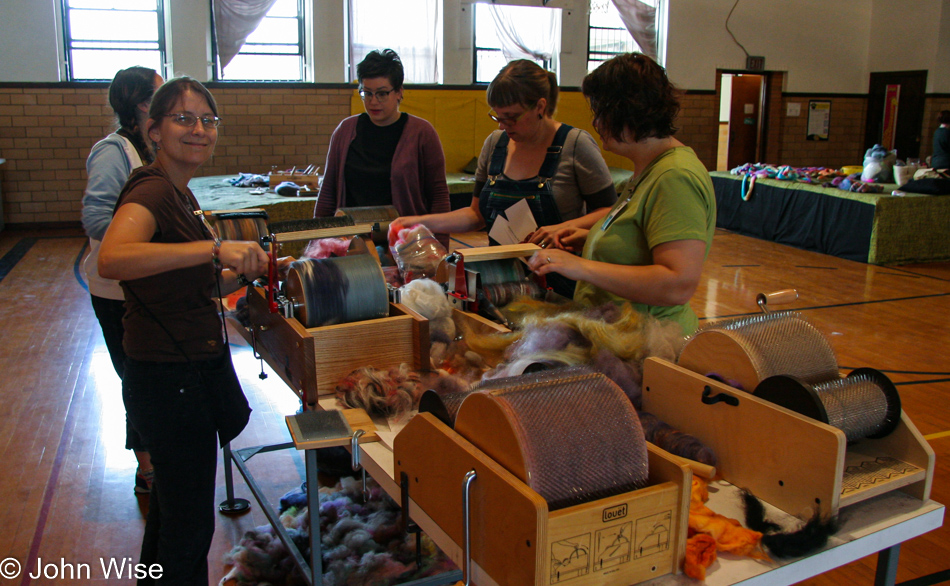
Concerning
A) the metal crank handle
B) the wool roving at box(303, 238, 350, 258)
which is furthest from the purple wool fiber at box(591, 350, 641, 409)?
the wool roving at box(303, 238, 350, 258)

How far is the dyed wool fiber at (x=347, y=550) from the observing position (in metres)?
2.12

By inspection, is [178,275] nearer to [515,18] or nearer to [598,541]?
[598,541]

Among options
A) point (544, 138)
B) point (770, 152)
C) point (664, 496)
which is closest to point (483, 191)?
point (544, 138)

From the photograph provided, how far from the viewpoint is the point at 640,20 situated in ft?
37.9

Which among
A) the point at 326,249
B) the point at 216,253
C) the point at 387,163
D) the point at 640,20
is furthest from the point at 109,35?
the point at 216,253

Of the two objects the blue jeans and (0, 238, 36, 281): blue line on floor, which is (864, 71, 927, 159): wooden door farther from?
the blue jeans

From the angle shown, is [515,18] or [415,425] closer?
[415,425]

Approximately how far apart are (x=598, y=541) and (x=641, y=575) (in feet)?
0.36

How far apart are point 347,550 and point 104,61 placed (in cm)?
915

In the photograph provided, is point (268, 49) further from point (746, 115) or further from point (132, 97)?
point (746, 115)

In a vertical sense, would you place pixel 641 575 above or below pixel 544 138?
below

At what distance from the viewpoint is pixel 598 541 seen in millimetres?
971

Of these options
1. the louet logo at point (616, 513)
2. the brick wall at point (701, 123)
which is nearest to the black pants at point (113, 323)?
the louet logo at point (616, 513)

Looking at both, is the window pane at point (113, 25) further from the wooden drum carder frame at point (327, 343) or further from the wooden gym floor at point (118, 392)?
the wooden drum carder frame at point (327, 343)
